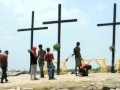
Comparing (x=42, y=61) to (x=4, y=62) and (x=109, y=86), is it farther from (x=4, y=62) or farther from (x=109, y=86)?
(x=109, y=86)

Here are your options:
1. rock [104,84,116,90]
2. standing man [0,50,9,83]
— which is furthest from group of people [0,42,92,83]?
rock [104,84,116,90]

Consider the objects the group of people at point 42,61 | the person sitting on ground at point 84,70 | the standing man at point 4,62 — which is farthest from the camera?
the person sitting on ground at point 84,70

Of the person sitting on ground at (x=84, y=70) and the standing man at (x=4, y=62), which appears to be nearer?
the standing man at (x=4, y=62)

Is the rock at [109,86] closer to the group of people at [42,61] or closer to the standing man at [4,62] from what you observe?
the group of people at [42,61]

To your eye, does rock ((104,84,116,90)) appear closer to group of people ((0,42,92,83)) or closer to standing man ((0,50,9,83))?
group of people ((0,42,92,83))

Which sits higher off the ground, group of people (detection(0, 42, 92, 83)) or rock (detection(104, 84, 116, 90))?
group of people (detection(0, 42, 92, 83))

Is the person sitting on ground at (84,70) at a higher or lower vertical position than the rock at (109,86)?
higher

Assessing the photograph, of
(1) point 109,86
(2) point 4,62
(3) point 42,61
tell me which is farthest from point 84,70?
(2) point 4,62

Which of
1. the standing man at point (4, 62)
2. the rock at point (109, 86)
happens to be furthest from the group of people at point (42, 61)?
the rock at point (109, 86)

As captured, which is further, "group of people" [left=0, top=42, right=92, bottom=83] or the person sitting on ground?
the person sitting on ground

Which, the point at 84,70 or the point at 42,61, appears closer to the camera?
the point at 84,70

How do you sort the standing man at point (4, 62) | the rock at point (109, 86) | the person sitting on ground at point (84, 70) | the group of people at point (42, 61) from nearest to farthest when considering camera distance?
the rock at point (109, 86), the group of people at point (42, 61), the standing man at point (4, 62), the person sitting on ground at point (84, 70)

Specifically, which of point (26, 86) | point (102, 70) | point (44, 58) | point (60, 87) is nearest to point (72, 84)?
point (60, 87)

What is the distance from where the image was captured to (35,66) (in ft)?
74.2
